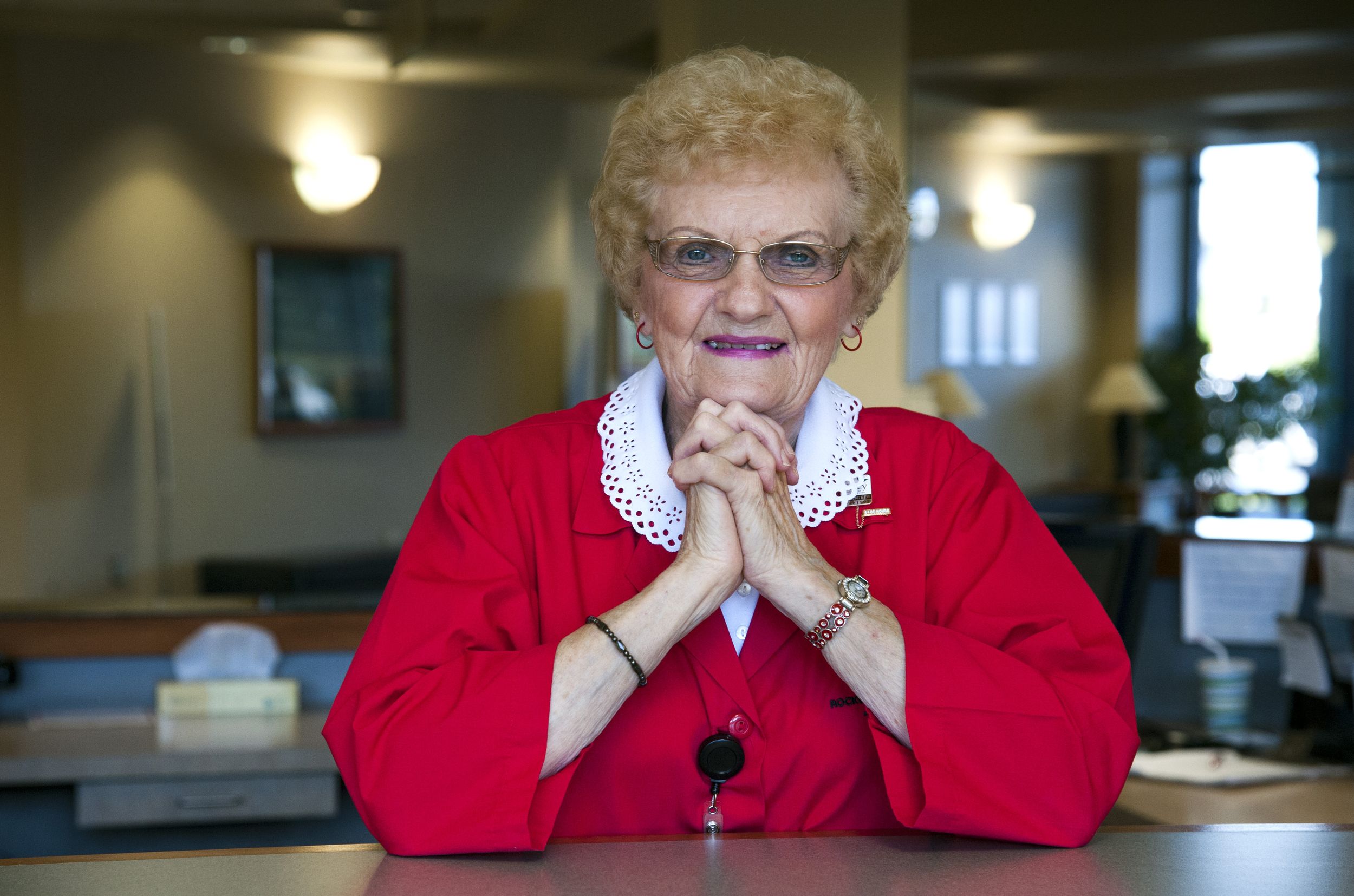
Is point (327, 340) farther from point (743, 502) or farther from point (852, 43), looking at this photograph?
point (743, 502)

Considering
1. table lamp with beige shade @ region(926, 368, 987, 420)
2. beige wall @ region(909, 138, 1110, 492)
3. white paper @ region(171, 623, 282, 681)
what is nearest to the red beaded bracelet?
white paper @ region(171, 623, 282, 681)

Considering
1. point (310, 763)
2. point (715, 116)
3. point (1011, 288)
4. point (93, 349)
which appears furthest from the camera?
point (1011, 288)

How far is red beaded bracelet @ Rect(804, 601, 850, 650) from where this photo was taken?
1.30 meters

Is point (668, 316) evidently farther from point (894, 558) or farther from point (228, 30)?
point (228, 30)

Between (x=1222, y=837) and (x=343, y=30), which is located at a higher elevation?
(x=343, y=30)

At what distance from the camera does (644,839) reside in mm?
1167

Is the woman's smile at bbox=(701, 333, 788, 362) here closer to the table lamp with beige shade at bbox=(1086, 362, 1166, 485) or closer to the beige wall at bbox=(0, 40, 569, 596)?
the beige wall at bbox=(0, 40, 569, 596)

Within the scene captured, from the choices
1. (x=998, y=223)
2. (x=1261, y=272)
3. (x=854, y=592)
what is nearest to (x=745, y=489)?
(x=854, y=592)

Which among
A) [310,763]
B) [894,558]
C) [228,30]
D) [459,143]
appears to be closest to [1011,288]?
[459,143]

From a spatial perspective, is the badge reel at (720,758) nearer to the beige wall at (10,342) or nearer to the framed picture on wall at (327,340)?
the beige wall at (10,342)

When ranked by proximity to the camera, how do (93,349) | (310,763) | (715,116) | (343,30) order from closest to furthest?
1. (715,116)
2. (310,763)
3. (93,349)
4. (343,30)

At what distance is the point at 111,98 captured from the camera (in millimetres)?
5742

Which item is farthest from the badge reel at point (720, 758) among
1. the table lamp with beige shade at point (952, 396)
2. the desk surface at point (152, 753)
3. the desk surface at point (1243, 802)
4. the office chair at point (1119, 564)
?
the table lamp with beige shade at point (952, 396)

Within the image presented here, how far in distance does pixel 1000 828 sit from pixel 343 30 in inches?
225
